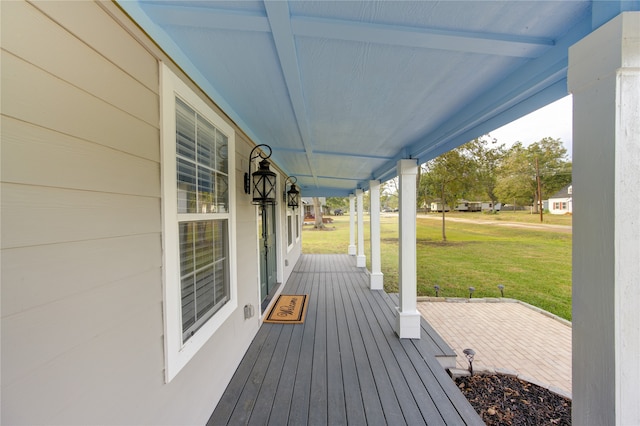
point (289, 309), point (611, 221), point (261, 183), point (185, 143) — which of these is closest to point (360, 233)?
point (289, 309)

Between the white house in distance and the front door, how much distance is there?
187cm

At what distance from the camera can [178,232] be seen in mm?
1425

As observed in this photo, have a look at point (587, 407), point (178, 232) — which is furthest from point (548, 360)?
point (178, 232)

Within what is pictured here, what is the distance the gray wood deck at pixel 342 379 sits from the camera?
6.01 ft

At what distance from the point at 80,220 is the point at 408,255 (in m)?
3.02

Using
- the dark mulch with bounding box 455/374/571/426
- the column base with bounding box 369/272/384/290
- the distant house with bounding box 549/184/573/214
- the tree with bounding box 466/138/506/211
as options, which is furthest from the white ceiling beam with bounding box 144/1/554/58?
the distant house with bounding box 549/184/573/214

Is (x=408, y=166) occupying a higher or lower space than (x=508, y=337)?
higher

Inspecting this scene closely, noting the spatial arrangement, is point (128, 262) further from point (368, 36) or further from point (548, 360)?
point (548, 360)

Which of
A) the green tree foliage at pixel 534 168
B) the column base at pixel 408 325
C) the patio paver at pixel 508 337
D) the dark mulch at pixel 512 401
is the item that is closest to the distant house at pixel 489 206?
the green tree foliage at pixel 534 168

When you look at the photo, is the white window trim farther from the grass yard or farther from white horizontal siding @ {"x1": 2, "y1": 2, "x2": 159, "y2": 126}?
the grass yard

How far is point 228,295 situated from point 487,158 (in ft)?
36.2

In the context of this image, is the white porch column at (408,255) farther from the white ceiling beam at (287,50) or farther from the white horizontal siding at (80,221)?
the white horizontal siding at (80,221)

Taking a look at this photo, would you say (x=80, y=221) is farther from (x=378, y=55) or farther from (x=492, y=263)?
(x=492, y=263)

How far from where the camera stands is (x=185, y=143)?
157 cm
